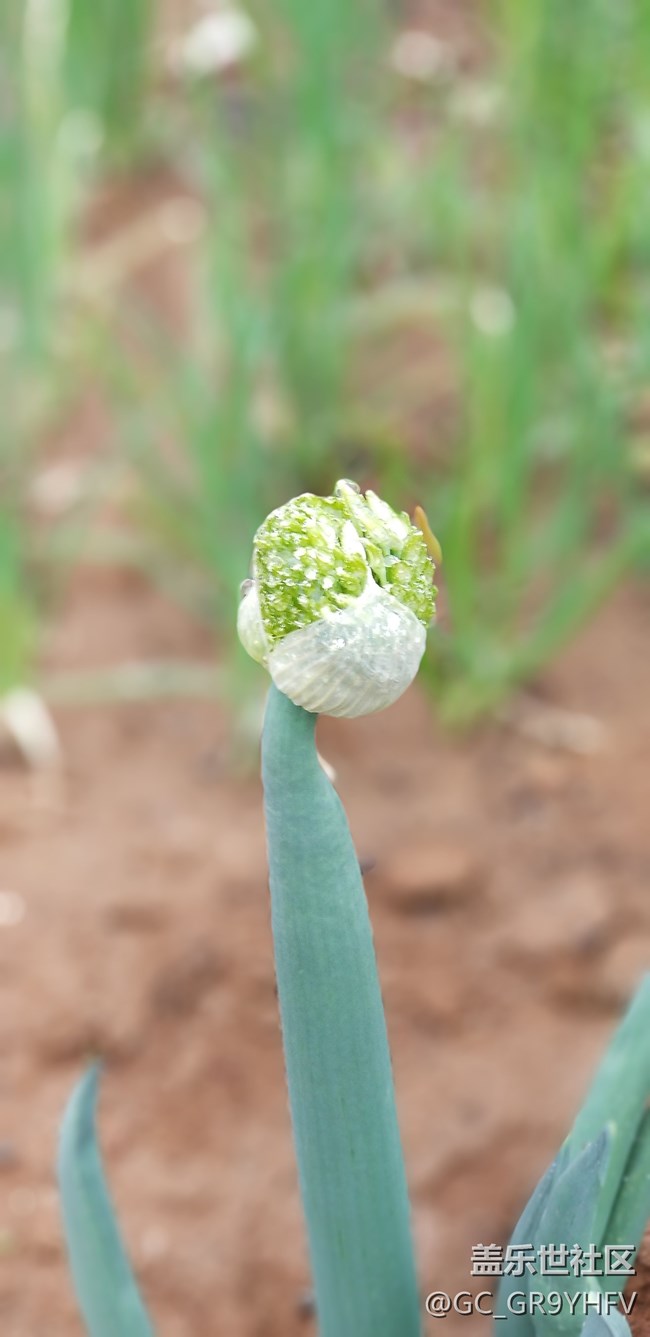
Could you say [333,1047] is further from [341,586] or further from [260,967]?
[260,967]

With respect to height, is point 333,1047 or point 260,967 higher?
point 260,967

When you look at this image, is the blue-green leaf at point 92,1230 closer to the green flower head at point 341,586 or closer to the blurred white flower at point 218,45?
the green flower head at point 341,586

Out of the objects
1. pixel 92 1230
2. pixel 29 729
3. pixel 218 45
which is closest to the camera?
pixel 92 1230

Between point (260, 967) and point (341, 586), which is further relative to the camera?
point (260, 967)

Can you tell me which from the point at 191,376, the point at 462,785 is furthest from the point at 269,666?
the point at 191,376

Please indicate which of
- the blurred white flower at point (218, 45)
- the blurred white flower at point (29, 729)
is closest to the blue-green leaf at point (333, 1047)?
the blurred white flower at point (29, 729)

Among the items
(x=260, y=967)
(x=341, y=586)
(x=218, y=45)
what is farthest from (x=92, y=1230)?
(x=218, y=45)

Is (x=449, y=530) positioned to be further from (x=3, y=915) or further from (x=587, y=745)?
(x=3, y=915)

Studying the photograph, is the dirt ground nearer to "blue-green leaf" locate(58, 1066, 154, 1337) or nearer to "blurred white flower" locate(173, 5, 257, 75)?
"blue-green leaf" locate(58, 1066, 154, 1337)

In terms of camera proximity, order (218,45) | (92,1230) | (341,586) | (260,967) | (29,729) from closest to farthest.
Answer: (341,586)
(92,1230)
(260,967)
(29,729)
(218,45)

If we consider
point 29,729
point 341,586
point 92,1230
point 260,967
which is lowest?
point 92,1230
